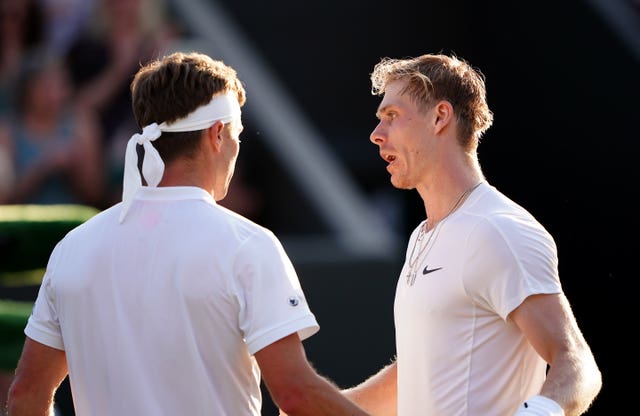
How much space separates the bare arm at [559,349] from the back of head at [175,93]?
36.9 inches

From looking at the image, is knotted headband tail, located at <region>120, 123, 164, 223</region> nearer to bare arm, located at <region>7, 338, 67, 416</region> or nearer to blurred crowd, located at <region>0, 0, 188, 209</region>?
bare arm, located at <region>7, 338, 67, 416</region>

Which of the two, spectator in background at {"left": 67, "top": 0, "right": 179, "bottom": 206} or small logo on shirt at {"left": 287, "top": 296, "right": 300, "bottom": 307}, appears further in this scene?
spectator in background at {"left": 67, "top": 0, "right": 179, "bottom": 206}

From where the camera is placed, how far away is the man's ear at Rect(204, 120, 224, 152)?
9.27ft

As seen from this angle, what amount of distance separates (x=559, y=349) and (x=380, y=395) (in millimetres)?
857

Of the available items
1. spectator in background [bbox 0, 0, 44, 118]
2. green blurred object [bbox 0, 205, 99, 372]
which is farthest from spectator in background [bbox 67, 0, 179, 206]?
green blurred object [bbox 0, 205, 99, 372]

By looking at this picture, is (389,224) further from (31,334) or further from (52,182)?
(31,334)

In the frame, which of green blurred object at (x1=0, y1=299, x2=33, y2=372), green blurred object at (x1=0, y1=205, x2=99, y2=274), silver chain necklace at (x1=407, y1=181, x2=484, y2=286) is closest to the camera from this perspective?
silver chain necklace at (x1=407, y1=181, x2=484, y2=286)

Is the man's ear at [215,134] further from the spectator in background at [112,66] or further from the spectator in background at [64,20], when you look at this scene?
the spectator in background at [64,20]

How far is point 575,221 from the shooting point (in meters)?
7.36

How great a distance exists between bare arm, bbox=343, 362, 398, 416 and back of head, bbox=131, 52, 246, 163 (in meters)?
1.08

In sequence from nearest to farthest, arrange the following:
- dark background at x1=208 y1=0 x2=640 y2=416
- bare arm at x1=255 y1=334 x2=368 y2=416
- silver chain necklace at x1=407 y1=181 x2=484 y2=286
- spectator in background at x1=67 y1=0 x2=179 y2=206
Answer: bare arm at x1=255 y1=334 x2=368 y2=416, silver chain necklace at x1=407 y1=181 x2=484 y2=286, dark background at x1=208 y1=0 x2=640 y2=416, spectator in background at x1=67 y1=0 x2=179 y2=206

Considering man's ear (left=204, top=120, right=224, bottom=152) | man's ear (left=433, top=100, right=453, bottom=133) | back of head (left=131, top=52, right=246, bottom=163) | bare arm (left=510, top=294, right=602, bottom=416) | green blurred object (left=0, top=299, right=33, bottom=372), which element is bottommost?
green blurred object (left=0, top=299, right=33, bottom=372)

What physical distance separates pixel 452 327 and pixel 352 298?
5.19m

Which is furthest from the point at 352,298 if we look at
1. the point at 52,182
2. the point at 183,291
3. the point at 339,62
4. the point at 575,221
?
the point at 183,291
